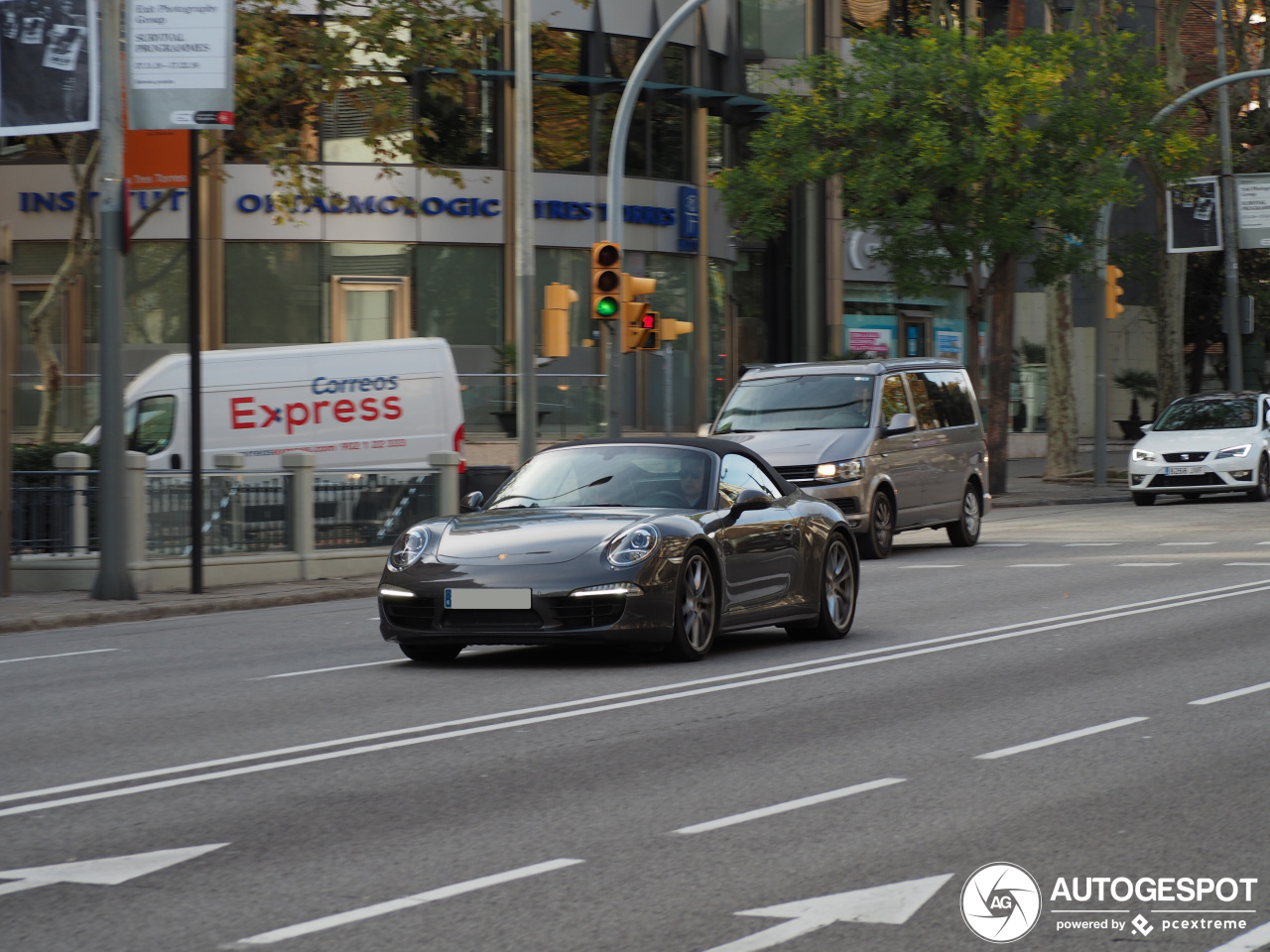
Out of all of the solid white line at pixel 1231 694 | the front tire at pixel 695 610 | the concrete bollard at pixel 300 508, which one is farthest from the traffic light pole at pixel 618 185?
the solid white line at pixel 1231 694

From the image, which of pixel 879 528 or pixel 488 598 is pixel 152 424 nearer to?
pixel 879 528

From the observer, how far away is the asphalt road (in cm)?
517

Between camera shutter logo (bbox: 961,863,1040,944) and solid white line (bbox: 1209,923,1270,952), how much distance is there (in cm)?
50

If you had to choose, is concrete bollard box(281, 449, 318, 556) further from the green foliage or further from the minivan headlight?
the green foliage

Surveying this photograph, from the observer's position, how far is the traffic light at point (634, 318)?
877 inches

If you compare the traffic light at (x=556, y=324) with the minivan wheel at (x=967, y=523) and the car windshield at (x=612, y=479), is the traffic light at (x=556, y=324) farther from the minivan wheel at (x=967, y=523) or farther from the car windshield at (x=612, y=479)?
the car windshield at (x=612, y=479)

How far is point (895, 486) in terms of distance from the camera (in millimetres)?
20531

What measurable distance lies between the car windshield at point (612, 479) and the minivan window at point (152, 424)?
1409 centimetres

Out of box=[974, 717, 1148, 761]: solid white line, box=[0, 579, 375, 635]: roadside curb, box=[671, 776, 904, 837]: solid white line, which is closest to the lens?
box=[671, 776, 904, 837]: solid white line

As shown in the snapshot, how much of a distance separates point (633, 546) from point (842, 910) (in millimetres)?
5530

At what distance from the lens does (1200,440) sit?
3006 cm

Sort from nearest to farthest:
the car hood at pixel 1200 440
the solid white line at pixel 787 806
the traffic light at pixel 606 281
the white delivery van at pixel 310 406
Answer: the solid white line at pixel 787 806 < the traffic light at pixel 606 281 < the white delivery van at pixel 310 406 < the car hood at pixel 1200 440

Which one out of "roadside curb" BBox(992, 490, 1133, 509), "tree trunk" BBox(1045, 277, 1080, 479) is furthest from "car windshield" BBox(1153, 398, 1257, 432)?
"tree trunk" BBox(1045, 277, 1080, 479)

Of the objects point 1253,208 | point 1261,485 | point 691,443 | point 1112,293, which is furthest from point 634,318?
point 1253,208
